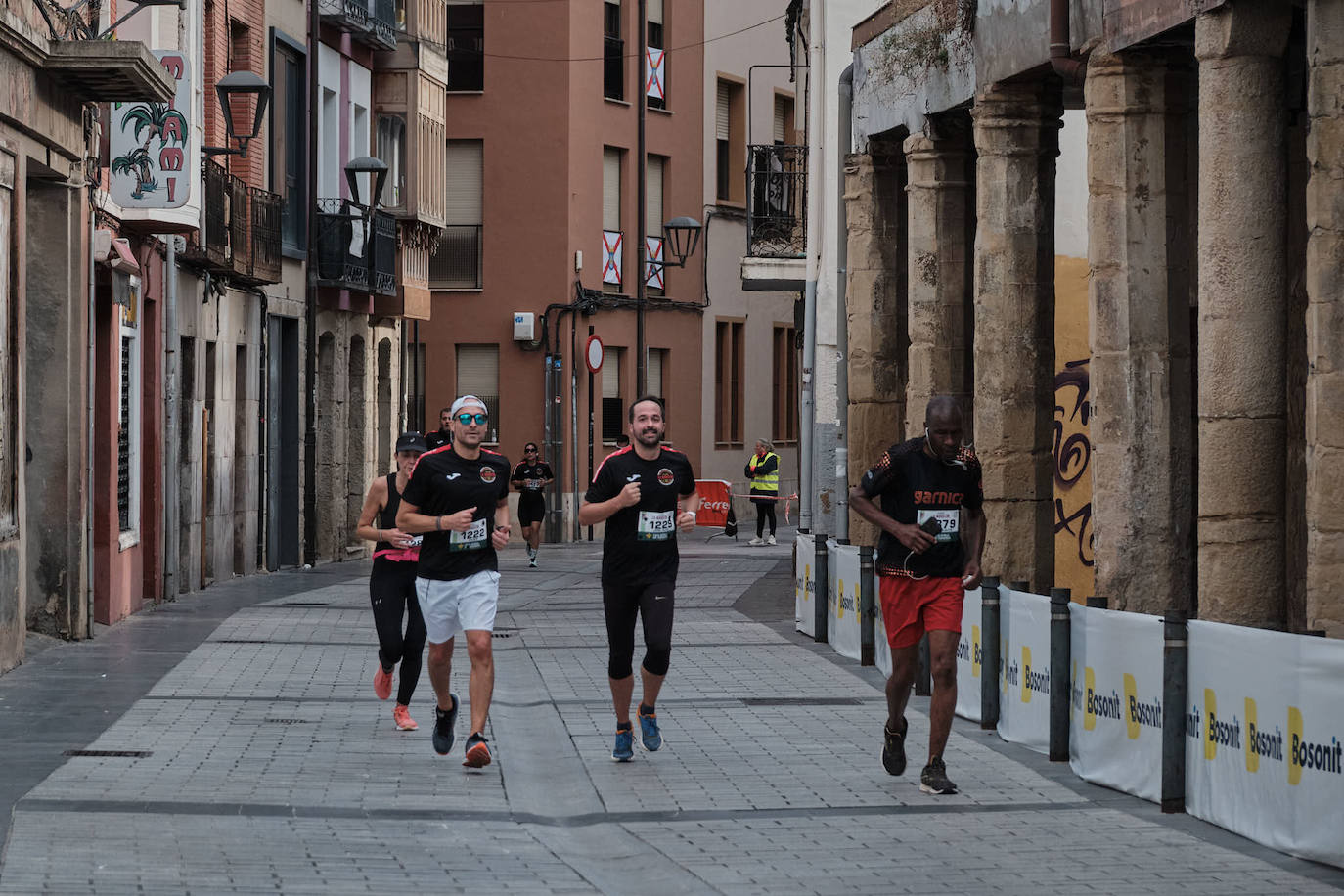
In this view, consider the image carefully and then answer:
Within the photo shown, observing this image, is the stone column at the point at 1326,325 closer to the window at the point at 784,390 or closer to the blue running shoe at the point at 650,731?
the blue running shoe at the point at 650,731

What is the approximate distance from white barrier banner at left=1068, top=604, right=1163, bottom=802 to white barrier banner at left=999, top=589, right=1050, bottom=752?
0.40 meters

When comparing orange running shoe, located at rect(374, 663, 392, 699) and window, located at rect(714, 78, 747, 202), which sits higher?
window, located at rect(714, 78, 747, 202)

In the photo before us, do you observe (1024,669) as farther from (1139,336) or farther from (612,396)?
(612,396)

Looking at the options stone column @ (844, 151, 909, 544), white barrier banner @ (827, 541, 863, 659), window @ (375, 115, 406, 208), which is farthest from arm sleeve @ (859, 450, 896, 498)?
window @ (375, 115, 406, 208)

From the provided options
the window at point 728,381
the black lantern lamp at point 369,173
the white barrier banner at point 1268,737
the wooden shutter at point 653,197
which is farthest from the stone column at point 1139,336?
the window at point 728,381

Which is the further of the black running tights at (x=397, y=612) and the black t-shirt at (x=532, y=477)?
the black t-shirt at (x=532, y=477)

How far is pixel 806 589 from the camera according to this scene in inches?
813

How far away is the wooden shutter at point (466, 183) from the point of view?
154ft

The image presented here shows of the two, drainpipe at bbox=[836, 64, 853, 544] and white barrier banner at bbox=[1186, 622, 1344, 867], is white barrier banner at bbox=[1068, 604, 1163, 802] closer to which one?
white barrier banner at bbox=[1186, 622, 1344, 867]

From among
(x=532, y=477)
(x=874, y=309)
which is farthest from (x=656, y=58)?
(x=874, y=309)

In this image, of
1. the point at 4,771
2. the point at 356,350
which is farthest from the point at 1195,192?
the point at 356,350

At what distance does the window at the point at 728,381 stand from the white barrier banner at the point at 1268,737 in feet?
142

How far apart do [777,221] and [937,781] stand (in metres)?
21.3

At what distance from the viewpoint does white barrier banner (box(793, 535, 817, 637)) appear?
20344 millimetres
